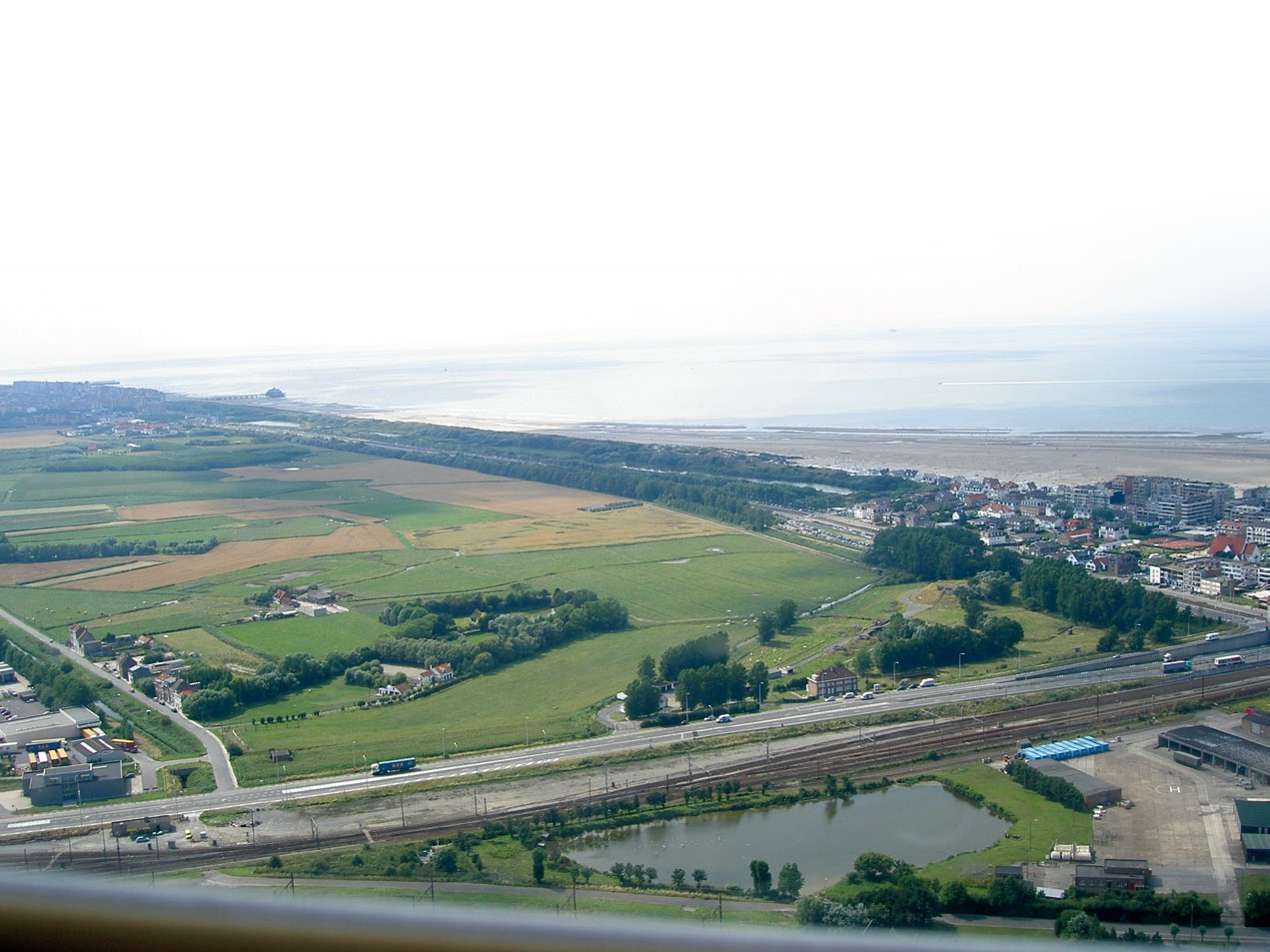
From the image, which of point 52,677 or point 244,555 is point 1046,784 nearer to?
point 52,677

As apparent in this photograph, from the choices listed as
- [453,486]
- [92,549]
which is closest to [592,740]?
Answer: [92,549]

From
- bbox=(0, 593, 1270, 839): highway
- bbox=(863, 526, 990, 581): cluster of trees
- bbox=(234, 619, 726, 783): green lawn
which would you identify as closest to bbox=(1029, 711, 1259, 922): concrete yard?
bbox=(0, 593, 1270, 839): highway

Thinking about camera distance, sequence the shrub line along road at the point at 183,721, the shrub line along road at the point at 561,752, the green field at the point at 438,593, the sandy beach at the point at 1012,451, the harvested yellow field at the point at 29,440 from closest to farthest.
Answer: the shrub line along road at the point at 561,752, the shrub line along road at the point at 183,721, the green field at the point at 438,593, the sandy beach at the point at 1012,451, the harvested yellow field at the point at 29,440

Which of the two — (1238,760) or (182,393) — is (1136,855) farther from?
(182,393)

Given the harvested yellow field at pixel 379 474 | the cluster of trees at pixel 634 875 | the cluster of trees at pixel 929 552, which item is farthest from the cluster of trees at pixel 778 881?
the harvested yellow field at pixel 379 474

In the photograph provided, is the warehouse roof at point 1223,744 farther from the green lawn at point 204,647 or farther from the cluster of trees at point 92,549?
the cluster of trees at point 92,549
